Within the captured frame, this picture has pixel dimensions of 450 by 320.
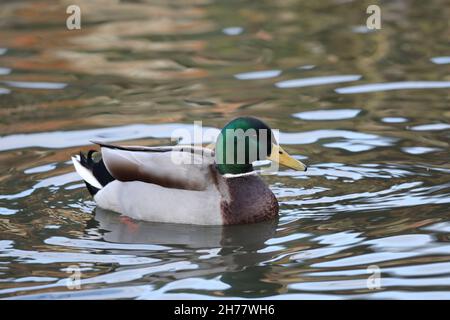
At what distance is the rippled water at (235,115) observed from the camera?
763cm

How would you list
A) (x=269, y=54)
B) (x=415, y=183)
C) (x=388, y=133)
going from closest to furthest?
(x=415, y=183)
(x=388, y=133)
(x=269, y=54)

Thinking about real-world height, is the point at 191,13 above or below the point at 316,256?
above

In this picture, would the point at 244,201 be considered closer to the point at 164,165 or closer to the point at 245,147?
the point at 245,147

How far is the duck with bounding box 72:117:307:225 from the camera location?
8.82 meters

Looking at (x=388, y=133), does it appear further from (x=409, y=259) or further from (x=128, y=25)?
(x=128, y=25)

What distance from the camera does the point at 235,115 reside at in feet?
37.8

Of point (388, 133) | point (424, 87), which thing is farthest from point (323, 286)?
point (424, 87)

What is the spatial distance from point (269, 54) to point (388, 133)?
10.8 ft

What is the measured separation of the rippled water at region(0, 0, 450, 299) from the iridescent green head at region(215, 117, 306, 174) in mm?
467

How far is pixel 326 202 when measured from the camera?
905cm

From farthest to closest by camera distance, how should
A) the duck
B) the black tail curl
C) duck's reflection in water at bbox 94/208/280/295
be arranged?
the black tail curl → the duck → duck's reflection in water at bbox 94/208/280/295

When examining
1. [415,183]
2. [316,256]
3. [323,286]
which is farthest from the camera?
[415,183]

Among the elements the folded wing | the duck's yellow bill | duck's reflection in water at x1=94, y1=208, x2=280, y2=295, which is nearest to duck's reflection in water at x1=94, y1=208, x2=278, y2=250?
duck's reflection in water at x1=94, y1=208, x2=280, y2=295

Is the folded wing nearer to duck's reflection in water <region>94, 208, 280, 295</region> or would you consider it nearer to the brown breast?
the brown breast
